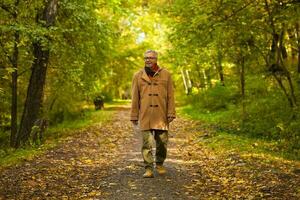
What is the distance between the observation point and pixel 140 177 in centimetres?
883

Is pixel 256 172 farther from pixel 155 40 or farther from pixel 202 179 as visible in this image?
pixel 155 40

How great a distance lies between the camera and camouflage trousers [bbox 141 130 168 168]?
28.8 feet

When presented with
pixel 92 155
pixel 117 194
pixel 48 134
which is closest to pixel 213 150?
pixel 92 155

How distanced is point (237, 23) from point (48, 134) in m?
8.94

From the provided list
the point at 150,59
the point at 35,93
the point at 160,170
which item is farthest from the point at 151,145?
the point at 35,93

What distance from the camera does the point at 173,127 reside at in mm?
19516

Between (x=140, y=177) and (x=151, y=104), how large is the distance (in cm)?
144

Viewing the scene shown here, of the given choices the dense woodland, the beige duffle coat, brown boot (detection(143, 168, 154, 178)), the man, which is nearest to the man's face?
the man

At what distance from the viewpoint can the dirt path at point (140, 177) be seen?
7605 mm

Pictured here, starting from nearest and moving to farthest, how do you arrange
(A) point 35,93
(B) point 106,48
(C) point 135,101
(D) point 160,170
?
(C) point 135,101
(D) point 160,170
(A) point 35,93
(B) point 106,48

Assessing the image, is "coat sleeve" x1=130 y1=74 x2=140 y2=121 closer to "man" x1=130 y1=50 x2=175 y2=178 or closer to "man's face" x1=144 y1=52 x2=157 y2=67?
"man" x1=130 y1=50 x2=175 y2=178

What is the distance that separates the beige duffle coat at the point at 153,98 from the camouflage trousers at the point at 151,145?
145 mm

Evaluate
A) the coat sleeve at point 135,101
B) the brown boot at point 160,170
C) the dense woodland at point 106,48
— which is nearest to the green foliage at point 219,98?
the dense woodland at point 106,48

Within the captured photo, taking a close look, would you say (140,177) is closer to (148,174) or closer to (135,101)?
(148,174)
